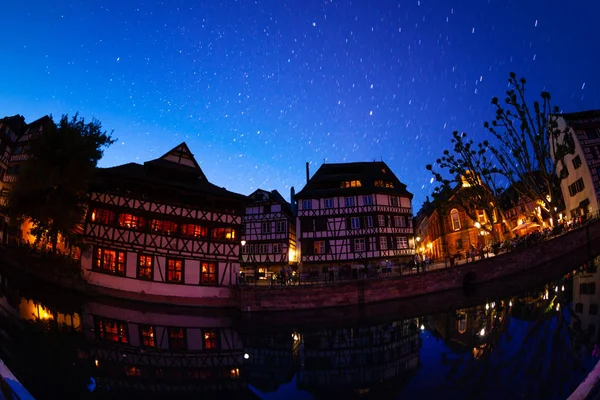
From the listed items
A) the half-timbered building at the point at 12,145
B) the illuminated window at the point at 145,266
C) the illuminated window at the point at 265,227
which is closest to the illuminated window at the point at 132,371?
the illuminated window at the point at 145,266

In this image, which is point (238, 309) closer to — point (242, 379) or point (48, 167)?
point (242, 379)

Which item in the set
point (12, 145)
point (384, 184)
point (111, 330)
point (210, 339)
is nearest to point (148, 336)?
point (111, 330)

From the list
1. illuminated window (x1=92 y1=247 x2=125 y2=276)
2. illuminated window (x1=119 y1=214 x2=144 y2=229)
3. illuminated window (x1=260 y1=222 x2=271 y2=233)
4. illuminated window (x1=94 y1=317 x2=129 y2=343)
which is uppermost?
illuminated window (x1=260 y1=222 x2=271 y2=233)

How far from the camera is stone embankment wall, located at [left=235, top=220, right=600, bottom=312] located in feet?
79.3

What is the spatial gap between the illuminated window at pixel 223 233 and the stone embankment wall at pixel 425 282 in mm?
4763

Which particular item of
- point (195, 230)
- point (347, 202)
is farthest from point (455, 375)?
point (347, 202)

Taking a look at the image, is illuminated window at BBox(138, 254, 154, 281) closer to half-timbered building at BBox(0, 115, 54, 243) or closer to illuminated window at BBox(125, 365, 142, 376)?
illuminated window at BBox(125, 365, 142, 376)

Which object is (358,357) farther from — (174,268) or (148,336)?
(174,268)

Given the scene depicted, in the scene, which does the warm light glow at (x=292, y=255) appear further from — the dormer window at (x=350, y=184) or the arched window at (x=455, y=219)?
the arched window at (x=455, y=219)

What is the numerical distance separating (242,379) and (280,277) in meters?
15.8

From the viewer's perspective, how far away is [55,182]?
23.3 m

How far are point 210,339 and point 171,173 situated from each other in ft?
52.0

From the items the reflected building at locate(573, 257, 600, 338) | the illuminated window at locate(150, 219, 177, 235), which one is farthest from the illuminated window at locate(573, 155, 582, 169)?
the illuminated window at locate(150, 219, 177, 235)

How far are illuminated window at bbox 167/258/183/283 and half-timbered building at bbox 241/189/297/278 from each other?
658 inches
